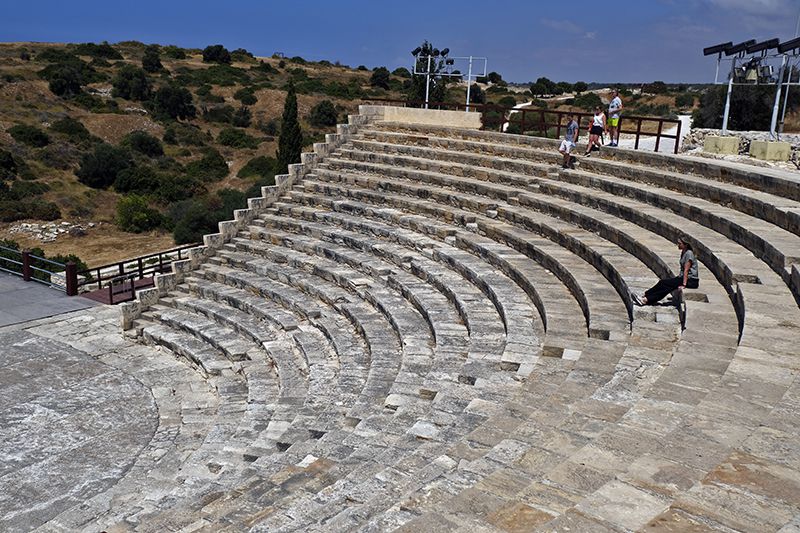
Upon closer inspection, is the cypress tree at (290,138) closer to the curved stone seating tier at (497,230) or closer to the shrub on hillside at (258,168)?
the shrub on hillside at (258,168)

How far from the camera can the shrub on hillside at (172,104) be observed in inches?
1978

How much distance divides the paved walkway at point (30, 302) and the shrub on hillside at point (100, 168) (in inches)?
863

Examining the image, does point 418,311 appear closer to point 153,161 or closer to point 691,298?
point 691,298

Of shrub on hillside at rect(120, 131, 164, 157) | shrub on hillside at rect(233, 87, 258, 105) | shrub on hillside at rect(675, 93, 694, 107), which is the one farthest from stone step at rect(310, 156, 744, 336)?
shrub on hillside at rect(233, 87, 258, 105)

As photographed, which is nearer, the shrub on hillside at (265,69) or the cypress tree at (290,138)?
the cypress tree at (290,138)

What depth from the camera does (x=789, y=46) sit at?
16406mm

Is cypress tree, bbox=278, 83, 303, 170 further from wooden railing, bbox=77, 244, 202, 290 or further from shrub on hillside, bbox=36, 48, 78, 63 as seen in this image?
shrub on hillside, bbox=36, 48, 78, 63

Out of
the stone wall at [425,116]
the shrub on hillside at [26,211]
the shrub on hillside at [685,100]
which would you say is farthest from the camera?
the shrub on hillside at [685,100]

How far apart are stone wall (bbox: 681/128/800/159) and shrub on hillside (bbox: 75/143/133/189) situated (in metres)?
29.9

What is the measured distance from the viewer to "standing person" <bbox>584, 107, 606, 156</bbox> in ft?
48.0

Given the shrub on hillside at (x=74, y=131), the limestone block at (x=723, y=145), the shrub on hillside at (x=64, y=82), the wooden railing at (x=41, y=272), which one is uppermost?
the shrub on hillside at (x=64, y=82)

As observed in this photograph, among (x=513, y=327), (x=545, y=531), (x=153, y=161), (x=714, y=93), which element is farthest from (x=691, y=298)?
(x=153, y=161)

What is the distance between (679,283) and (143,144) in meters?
40.9

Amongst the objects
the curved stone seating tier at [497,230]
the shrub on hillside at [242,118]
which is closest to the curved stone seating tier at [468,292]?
the curved stone seating tier at [497,230]
